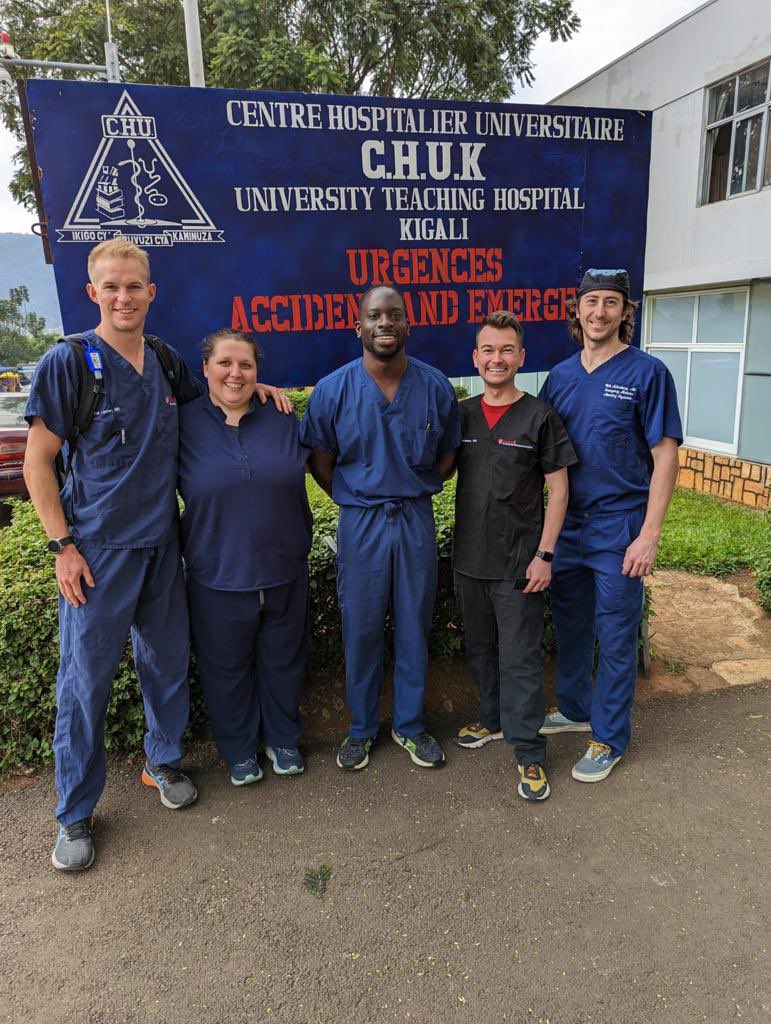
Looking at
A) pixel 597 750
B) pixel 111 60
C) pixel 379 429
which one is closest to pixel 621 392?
pixel 379 429

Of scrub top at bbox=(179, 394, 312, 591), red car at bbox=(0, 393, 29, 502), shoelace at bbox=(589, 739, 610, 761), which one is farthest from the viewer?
red car at bbox=(0, 393, 29, 502)

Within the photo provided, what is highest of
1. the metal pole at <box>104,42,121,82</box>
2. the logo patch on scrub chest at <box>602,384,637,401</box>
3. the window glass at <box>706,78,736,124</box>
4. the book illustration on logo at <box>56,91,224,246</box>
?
the metal pole at <box>104,42,121,82</box>

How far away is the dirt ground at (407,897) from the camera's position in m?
1.94

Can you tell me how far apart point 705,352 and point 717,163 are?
7.08 feet

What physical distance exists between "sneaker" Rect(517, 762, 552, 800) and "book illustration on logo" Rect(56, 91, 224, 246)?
276 cm

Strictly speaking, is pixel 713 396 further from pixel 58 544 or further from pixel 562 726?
pixel 58 544

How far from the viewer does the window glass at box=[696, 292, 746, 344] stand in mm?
7844

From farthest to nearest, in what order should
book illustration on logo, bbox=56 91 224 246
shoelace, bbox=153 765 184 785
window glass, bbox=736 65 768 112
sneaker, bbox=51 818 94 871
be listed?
1. window glass, bbox=736 65 768 112
2. book illustration on logo, bbox=56 91 224 246
3. shoelace, bbox=153 765 184 785
4. sneaker, bbox=51 818 94 871

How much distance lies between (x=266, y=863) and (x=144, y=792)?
0.70 metres

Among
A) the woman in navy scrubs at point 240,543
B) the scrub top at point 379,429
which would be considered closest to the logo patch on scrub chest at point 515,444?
the scrub top at point 379,429

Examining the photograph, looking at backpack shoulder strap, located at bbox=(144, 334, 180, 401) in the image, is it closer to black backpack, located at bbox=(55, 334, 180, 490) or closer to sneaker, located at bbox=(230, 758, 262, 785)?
black backpack, located at bbox=(55, 334, 180, 490)

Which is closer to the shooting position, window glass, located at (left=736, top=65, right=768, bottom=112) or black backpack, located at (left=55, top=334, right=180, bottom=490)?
black backpack, located at (left=55, top=334, right=180, bottom=490)

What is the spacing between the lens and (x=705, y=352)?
838 centimetres

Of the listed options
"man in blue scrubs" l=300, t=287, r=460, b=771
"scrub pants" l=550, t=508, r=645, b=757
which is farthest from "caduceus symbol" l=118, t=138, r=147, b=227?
"scrub pants" l=550, t=508, r=645, b=757
